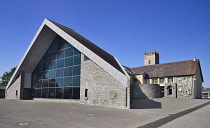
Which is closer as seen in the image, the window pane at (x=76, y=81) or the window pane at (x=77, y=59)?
the window pane at (x=76, y=81)

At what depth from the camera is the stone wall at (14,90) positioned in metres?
29.8

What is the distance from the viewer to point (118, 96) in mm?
16656

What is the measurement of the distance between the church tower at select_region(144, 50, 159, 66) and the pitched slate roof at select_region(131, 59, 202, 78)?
24.4m

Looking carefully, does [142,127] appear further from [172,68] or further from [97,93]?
[172,68]

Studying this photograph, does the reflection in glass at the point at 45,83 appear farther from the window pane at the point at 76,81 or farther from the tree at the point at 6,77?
the tree at the point at 6,77

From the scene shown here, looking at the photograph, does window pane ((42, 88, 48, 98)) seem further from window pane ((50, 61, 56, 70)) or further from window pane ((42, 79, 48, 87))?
window pane ((50, 61, 56, 70))

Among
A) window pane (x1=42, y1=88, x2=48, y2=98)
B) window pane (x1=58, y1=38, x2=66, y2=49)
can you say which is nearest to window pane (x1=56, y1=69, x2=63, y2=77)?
window pane (x1=58, y1=38, x2=66, y2=49)

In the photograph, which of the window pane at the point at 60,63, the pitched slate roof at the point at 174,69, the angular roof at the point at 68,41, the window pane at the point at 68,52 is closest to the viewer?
the angular roof at the point at 68,41

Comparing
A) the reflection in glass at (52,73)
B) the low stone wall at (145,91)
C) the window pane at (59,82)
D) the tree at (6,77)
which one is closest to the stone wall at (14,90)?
the reflection in glass at (52,73)

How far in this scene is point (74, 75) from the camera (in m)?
22.2

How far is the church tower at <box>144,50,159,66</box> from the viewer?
215 feet

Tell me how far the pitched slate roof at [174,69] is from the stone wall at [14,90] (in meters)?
26.1

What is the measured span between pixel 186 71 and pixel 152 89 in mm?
7998

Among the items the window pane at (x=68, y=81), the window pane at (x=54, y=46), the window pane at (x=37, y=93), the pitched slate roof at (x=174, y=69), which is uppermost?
the window pane at (x=54, y=46)
